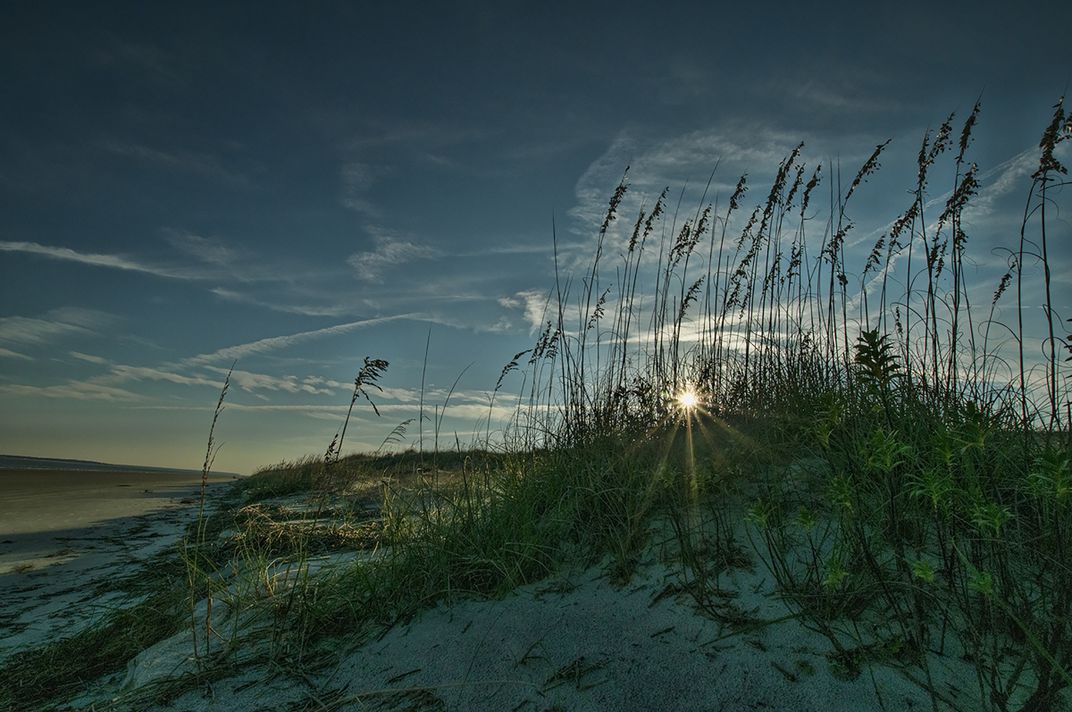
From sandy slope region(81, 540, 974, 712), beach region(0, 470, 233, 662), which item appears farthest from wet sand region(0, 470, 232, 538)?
sandy slope region(81, 540, 974, 712)

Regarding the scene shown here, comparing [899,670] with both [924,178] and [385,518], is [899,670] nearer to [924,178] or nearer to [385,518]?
[385,518]

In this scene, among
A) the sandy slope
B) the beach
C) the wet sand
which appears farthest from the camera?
the wet sand

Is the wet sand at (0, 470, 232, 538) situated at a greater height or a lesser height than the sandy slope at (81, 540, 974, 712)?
lesser

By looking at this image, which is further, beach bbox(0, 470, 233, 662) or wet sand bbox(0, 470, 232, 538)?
wet sand bbox(0, 470, 232, 538)

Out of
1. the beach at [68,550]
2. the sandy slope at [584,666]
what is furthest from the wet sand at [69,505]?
the sandy slope at [584,666]

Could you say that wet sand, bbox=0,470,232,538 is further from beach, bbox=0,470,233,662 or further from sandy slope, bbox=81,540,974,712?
sandy slope, bbox=81,540,974,712

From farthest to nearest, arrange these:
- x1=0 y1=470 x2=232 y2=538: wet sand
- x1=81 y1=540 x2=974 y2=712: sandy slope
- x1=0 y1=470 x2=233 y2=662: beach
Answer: x1=0 y1=470 x2=232 y2=538: wet sand
x1=0 y1=470 x2=233 y2=662: beach
x1=81 y1=540 x2=974 y2=712: sandy slope

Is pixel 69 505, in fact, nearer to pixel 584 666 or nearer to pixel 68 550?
pixel 68 550

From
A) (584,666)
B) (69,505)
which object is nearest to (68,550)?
(69,505)

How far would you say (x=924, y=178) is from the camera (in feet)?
12.6

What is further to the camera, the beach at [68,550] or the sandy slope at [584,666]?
the beach at [68,550]

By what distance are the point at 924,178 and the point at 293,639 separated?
14.9 ft

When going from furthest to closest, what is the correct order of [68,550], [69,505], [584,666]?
[69,505], [68,550], [584,666]

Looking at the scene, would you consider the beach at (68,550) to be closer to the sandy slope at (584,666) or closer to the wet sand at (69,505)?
the wet sand at (69,505)
